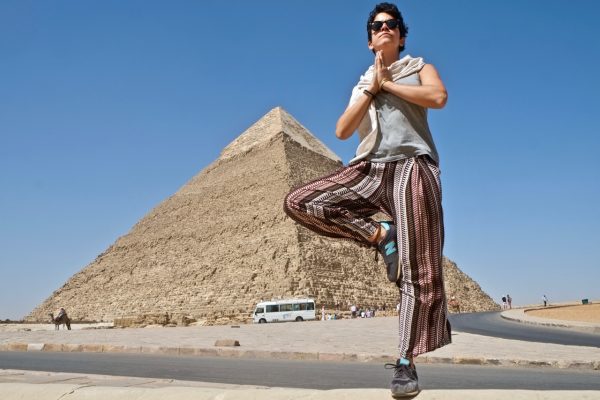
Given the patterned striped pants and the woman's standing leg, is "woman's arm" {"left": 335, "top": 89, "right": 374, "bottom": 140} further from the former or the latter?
the woman's standing leg

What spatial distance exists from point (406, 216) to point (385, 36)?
32.9 inches

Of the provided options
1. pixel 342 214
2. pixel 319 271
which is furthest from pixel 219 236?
pixel 342 214

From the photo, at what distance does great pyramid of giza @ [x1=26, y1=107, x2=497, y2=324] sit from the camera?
206ft

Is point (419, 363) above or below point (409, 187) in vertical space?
below

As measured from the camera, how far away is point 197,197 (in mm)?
94375

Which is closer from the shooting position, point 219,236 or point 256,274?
point 256,274

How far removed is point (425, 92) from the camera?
2.58 metres

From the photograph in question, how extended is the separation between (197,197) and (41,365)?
87.2m

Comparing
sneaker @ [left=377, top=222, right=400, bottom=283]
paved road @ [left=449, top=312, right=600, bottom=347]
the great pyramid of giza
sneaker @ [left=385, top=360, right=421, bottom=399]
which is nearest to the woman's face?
sneaker @ [left=377, top=222, right=400, bottom=283]

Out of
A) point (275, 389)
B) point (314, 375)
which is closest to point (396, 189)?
point (275, 389)

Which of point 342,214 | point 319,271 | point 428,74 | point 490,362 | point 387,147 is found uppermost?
point 319,271

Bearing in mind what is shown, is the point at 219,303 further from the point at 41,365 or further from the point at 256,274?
the point at 41,365

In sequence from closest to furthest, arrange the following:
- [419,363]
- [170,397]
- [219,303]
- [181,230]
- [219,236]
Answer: [170,397]
[419,363]
[219,303]
[219,236]
[181,230]

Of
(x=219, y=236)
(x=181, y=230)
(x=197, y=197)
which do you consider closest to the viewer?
(x=219, y=236)
